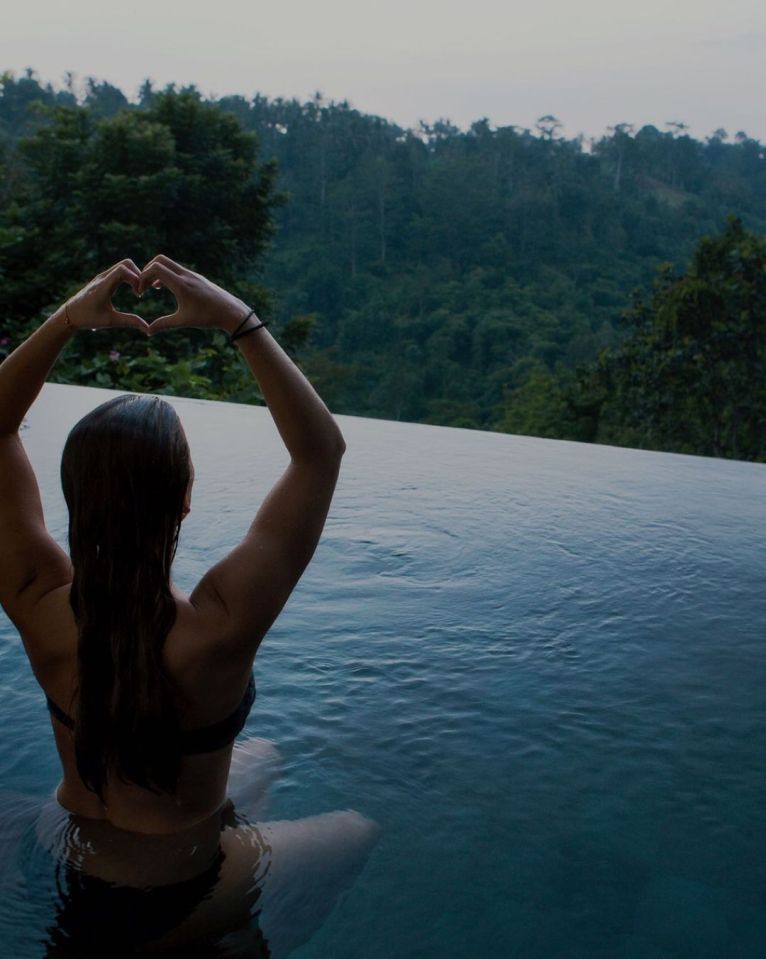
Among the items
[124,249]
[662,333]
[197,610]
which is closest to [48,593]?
[197,610]

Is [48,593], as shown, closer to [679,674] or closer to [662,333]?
[679,674]

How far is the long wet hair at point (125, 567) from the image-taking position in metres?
1.00

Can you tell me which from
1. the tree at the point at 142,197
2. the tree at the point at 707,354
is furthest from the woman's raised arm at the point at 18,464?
the tree at the point at 707,354

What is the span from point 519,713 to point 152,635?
0.77m

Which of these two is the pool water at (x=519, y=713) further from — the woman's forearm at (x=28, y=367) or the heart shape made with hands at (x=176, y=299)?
the heart shape made with hands at (x=176, y=299)

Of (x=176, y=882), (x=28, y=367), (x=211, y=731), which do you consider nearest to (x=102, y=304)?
(x=28, y=367)

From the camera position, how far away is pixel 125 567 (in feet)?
3.37

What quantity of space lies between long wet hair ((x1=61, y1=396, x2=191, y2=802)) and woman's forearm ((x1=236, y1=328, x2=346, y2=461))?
0.10m

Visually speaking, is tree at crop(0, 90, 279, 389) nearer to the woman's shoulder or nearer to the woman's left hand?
the woman's left hand

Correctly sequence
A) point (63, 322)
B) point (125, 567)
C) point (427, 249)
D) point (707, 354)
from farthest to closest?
point (427, 249) < point (707, 354) < point (63, 322) < point (125, 567)

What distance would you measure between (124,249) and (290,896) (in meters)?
13.6

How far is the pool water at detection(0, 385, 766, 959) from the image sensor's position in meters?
1.16

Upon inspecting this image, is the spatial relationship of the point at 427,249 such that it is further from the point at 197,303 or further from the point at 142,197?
the point at 197,303

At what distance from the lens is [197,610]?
3.53 feet
